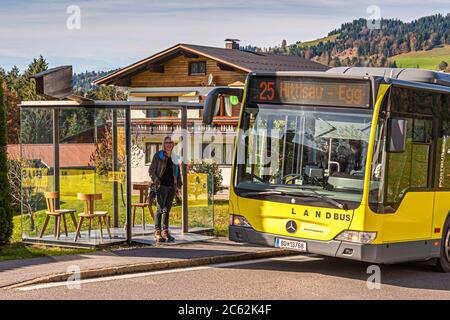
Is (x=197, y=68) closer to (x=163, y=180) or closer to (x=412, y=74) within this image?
(x=163, y=180)

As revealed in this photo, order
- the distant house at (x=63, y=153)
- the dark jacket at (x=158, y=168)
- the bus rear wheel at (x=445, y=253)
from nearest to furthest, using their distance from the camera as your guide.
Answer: the bus rear wheel at (x=445, y=253) < the distant house at (x=63, y=153) < the dark jacket at (x=158, y=168)

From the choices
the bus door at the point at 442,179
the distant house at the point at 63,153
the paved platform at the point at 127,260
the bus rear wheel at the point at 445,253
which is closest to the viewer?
the paved platform at the point at 127,260

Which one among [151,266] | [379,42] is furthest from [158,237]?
[379,42]

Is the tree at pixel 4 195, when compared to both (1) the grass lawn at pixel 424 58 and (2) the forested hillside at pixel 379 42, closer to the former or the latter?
(1) the grass lawn at pixel 424 58

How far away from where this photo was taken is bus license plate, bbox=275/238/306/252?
1252cm

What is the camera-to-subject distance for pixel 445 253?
13742mm

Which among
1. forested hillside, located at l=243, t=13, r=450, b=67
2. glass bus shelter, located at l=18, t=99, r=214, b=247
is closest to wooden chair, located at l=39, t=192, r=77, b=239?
glass bus shelter, located at l=18, t=99, r=214, b=247

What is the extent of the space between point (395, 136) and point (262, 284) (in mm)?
2829

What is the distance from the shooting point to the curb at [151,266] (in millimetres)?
11422

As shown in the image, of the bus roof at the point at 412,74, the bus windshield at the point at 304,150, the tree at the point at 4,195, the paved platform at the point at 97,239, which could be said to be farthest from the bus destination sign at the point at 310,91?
the tree at the point at 4,195

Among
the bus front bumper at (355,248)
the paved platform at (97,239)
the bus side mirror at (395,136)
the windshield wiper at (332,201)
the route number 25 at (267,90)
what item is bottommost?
the paved platform at (97,239)

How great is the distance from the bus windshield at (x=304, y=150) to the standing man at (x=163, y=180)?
107 inches

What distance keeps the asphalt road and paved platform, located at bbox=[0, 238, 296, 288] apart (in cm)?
26
